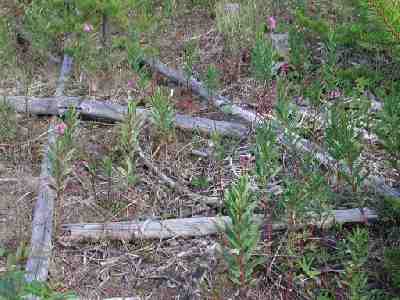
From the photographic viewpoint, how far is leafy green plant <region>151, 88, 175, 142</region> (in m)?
4.19

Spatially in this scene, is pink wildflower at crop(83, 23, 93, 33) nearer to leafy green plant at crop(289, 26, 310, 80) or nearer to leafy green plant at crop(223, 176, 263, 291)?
leafy green plant at crop(289, 26, 310, 80)

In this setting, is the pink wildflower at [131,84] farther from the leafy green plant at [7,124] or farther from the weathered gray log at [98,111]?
the leafy green plant at [7,124]

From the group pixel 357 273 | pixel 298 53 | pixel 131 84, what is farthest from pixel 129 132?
pixel 298 53

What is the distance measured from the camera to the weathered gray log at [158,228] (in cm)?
351

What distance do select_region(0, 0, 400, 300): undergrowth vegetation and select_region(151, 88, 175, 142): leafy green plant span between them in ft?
0.04

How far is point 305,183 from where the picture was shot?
11.2 feet

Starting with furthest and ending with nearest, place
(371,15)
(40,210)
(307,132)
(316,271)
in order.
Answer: (307,132) → (40,210) → (316,271) → (371,15)

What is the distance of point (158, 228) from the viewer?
3.56 meters

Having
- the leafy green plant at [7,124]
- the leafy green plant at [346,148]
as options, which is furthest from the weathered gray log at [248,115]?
the leafy green plant at [7,124]

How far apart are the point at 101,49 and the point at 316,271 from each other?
3606 mm

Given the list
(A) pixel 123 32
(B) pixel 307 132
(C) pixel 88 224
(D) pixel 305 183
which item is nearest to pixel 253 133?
(B) pixel 307 132

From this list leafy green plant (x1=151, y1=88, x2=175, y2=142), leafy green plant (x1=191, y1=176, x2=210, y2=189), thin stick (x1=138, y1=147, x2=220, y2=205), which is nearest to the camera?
thin stick (x1=138, y1=147, x2=220, y2=205)

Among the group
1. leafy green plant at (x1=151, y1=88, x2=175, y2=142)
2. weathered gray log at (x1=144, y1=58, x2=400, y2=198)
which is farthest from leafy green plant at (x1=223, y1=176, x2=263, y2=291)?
leafy green plant at (x1=151, y1=88, x2=175, y2=142)

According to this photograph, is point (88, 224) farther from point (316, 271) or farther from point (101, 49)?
point (101, 49)
